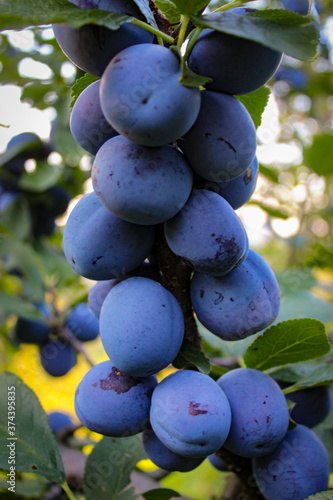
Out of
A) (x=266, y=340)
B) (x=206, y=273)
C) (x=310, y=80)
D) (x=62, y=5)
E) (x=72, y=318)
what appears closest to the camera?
(x=62, y=5)

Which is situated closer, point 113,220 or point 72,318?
point 113,220

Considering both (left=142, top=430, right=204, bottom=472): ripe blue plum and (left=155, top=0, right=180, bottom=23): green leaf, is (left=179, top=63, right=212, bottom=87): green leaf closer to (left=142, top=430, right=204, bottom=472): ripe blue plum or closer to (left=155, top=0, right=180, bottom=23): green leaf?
(left=155, top=0, right=180, bottom=23): green leaf

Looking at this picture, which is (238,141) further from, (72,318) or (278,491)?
(72,318)

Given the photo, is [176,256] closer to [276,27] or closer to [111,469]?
[276,27]

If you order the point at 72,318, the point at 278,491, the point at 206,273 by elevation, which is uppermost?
the point at 206,273

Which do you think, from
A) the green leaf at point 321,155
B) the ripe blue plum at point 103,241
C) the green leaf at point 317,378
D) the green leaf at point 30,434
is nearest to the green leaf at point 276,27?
the ripe blue plum at point 103,241

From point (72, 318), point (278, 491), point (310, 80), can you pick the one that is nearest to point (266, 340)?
point (278, 491)

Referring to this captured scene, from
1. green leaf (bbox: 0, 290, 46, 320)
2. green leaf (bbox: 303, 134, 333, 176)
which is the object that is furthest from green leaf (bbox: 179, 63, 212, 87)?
green leaf (bbox: 303, 134, 333, 176)
